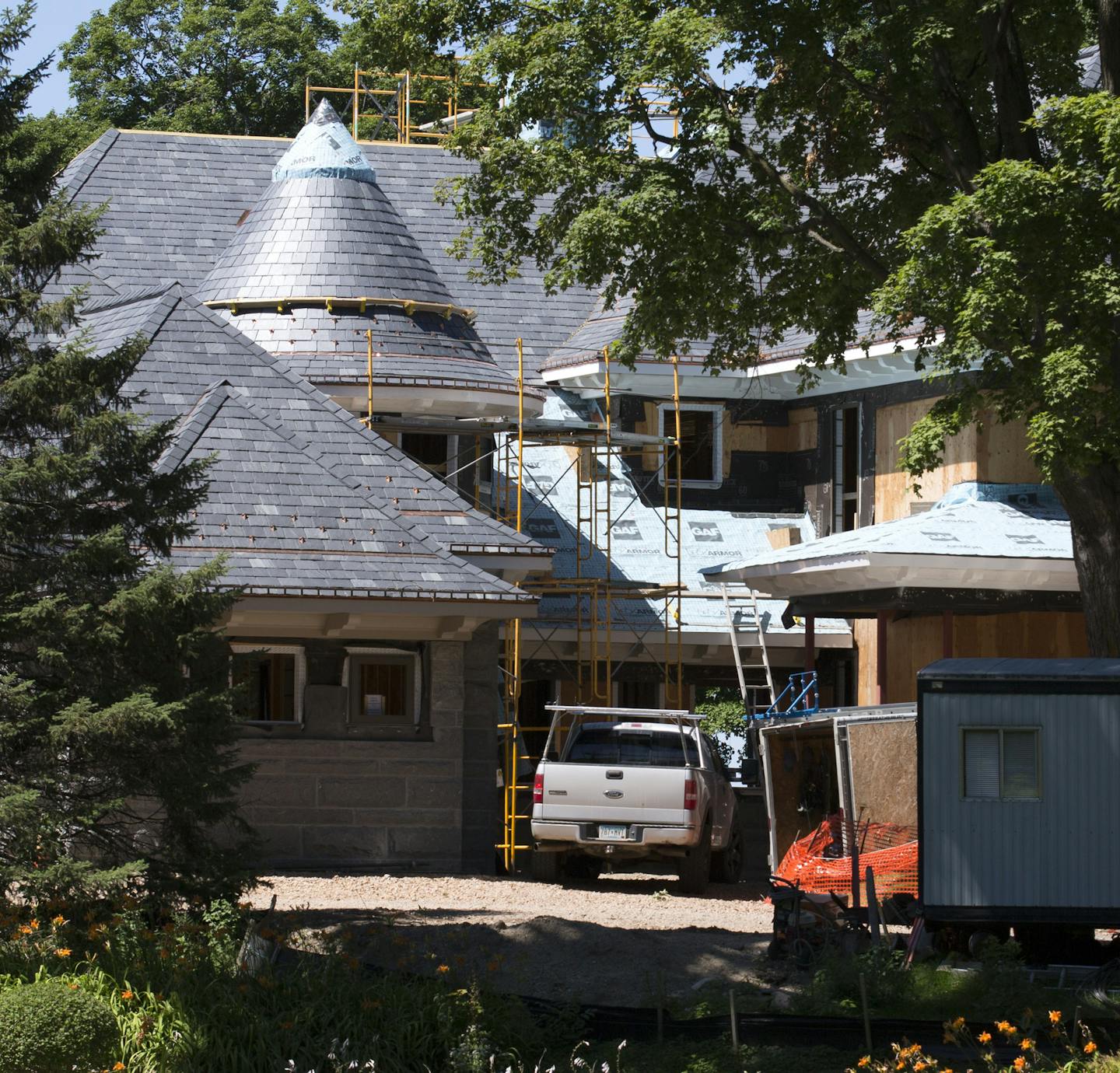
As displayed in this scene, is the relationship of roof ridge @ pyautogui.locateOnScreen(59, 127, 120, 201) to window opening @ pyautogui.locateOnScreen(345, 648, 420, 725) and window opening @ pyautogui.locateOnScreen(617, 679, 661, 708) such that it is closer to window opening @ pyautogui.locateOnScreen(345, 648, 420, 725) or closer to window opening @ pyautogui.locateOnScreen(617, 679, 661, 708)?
window opening @ pyautogui.locateOnScreen(617, 679, 661, 708)

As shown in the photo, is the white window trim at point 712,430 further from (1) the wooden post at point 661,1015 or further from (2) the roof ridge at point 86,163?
(1) the wooden post at point 661,1015

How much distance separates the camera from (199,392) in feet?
70.3

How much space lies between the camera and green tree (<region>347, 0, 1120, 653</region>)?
16.3 meters

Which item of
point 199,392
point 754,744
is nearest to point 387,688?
point 199,392

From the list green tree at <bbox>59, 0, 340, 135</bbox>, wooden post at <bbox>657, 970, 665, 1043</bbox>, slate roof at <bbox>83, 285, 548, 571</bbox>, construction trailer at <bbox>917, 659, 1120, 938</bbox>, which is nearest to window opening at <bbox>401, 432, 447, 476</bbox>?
slate roof at <bbox>83, 285, 548, 571</bbox>

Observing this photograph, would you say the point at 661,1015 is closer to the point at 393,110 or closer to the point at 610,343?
the point at 610,343

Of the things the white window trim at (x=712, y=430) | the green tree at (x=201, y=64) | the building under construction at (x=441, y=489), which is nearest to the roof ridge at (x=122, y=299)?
the building under construction at (x=441, y=489)

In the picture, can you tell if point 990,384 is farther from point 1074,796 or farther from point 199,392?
point 199,392

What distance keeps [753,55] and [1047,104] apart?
10.5ft

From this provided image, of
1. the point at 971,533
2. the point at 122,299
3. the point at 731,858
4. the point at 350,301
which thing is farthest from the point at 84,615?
the point at 350,301

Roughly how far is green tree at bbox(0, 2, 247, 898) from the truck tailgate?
21.1 feet

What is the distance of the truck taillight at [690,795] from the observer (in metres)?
19.7

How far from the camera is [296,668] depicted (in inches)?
816

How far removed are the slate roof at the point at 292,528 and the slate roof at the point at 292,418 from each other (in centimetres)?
6
